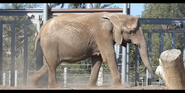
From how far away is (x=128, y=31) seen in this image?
25.4 feet

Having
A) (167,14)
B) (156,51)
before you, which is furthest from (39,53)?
(167,14)

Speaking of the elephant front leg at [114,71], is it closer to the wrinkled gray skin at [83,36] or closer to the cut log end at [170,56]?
the wrinkled gray skin at [83,36]

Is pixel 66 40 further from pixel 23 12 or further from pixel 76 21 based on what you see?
pixel 23 12

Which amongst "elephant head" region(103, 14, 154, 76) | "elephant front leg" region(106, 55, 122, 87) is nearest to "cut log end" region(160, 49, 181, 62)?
"elephant front leg" region(106, 55, 122, 87)

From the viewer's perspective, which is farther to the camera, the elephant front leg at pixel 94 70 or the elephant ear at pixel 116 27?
the elephant front leg at pixel 94 70

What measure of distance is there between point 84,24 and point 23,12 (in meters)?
2.79

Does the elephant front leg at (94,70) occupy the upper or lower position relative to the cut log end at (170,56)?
lower

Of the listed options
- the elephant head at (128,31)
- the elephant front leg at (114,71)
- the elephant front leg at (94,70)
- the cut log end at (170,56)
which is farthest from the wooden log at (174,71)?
the elephant front leg at (94,70)

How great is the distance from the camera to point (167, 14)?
26781 mm

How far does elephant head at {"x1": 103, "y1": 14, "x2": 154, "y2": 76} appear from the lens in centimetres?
762

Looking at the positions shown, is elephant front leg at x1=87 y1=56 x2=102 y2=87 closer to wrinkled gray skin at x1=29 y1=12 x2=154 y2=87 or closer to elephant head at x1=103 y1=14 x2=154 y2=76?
wrinkled gray skin at x1=29 y1=12 x2=154 y2=87

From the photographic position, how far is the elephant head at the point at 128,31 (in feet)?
25.0

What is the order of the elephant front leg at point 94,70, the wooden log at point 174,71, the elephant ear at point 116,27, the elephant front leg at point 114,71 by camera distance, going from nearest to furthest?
the wooden log at point 174,71
the elephant front leg at point 114,71
the elephant ear at point 116,27
the elephant front leg at point 94,70

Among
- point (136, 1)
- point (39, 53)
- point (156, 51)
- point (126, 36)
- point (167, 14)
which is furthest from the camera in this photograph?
point (167, 14)
